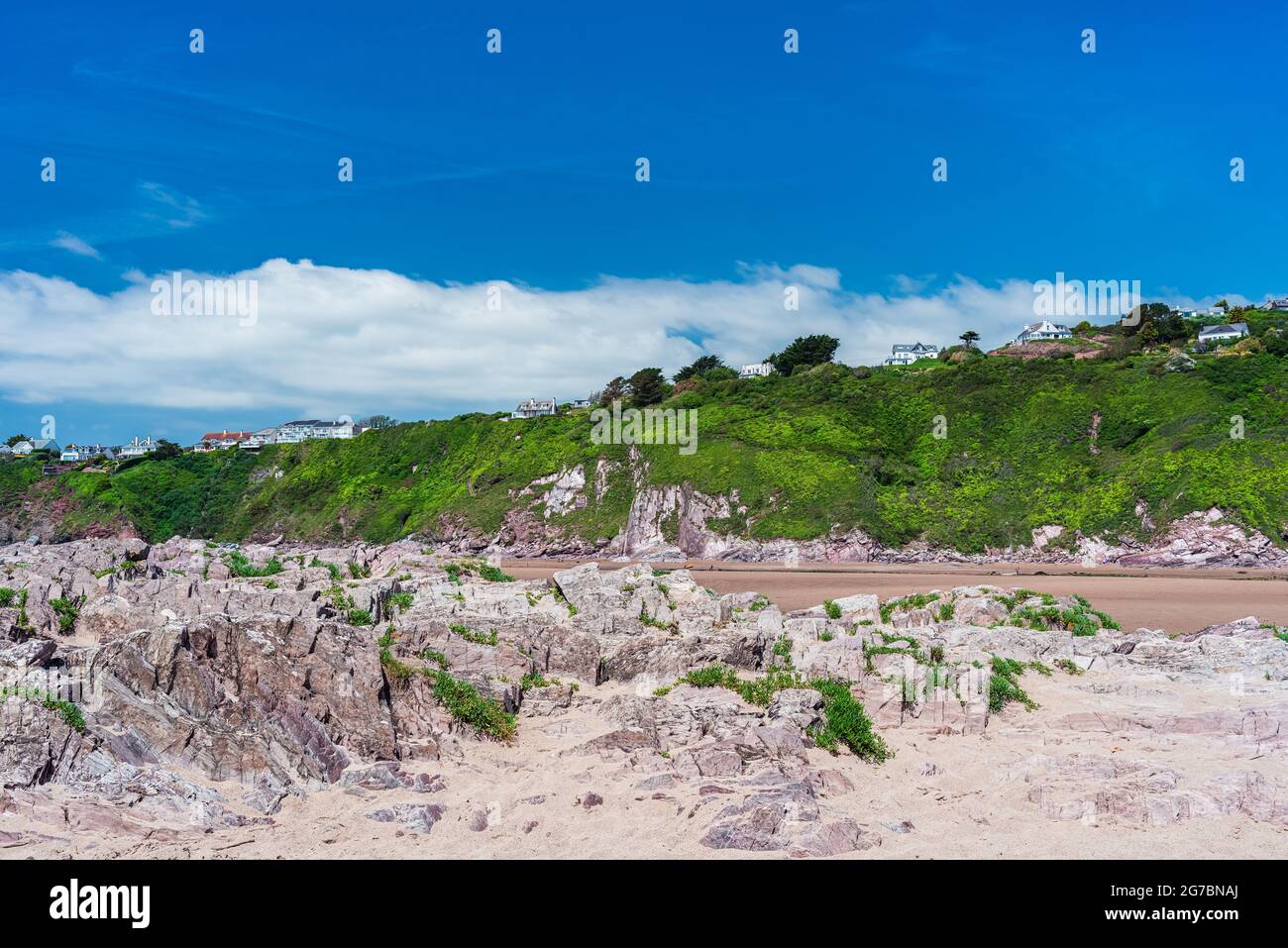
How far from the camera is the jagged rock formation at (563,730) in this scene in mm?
9305

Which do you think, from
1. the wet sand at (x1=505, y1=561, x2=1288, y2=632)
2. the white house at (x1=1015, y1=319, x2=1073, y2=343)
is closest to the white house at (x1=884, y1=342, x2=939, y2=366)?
the white house at (x1=1015, y1=319, x2=1073, y2=343)

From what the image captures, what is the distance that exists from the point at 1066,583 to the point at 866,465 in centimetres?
2695

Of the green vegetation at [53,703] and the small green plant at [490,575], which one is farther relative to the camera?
the small green plant at [490,575]

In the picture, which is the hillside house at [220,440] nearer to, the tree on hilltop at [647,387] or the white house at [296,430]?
the white house at [296,430]

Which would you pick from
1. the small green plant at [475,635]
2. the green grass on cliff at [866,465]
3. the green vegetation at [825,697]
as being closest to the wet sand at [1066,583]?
the green grass on cliff at [866,465]

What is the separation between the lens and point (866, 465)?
232 feet

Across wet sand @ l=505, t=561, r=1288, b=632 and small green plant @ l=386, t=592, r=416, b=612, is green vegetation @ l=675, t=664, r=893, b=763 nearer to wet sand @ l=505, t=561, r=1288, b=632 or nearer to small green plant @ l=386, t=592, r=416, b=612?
small green plant @ l=386, t=592, r=416, b=612

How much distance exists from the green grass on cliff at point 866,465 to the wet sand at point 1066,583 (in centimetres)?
633

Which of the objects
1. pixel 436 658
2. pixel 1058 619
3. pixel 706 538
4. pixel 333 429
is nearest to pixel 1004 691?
pixel 436 658

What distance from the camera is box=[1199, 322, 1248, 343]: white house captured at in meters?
90.6

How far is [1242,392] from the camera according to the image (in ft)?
222

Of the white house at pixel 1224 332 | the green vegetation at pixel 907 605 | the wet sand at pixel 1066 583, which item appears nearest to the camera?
the green vegetation at pixel 907 605

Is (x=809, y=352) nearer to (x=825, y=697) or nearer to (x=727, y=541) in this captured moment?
(x=727, y=541)
